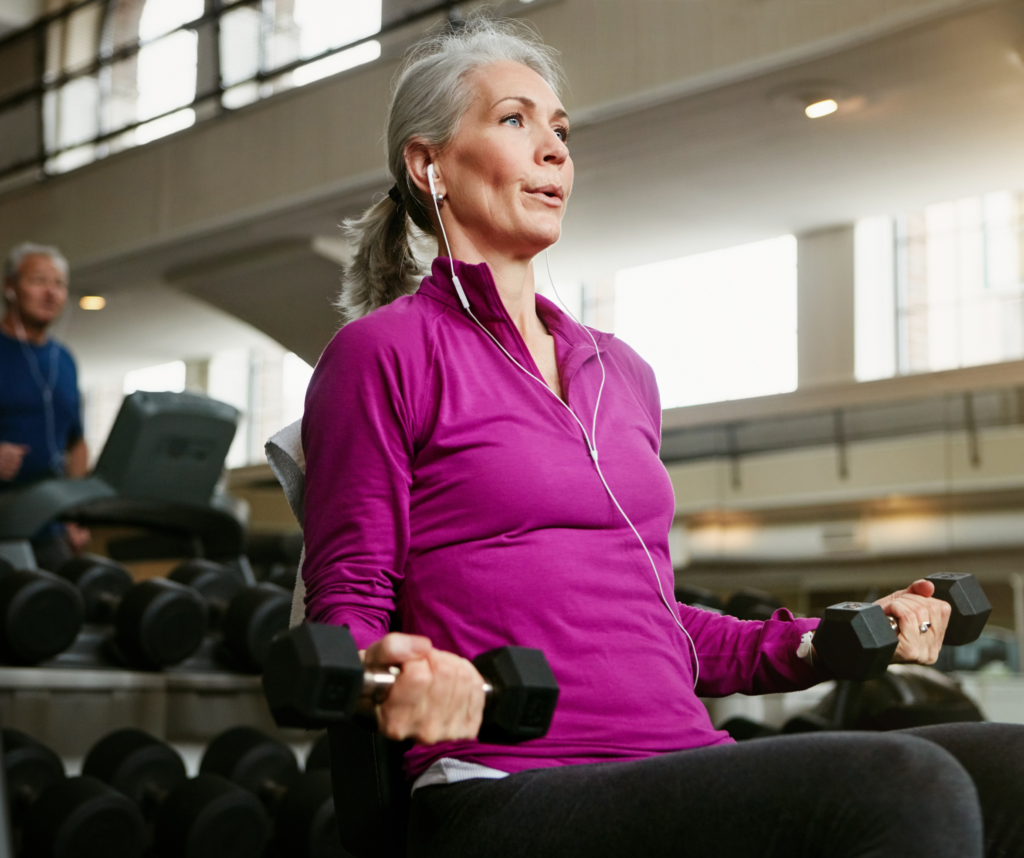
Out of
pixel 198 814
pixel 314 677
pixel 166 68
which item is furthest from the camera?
pixel 166 68

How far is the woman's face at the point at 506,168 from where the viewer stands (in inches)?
43.5

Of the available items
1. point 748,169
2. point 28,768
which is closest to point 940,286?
point 748,169

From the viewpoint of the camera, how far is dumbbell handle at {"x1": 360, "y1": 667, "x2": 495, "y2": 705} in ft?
2.30

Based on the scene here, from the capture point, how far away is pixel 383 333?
38.8 inches

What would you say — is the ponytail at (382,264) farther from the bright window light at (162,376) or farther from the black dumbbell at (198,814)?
the bright window light at (162,376)

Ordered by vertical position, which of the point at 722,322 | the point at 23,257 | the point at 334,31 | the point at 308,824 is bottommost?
the point at 308,824

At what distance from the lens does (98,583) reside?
326 centimetres

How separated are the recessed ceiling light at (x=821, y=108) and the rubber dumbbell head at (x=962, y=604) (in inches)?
167

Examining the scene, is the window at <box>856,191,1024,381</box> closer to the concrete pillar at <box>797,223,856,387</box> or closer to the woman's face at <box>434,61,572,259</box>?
the concrete pillar at <box>797,223,856,387</box>

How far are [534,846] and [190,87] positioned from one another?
25.1 ft

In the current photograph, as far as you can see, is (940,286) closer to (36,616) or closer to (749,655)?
(36,616)

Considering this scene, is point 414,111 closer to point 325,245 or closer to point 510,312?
point 510,312

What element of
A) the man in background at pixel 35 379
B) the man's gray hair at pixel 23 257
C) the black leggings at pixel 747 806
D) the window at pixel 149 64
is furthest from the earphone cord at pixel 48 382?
the window at pixel 149 64

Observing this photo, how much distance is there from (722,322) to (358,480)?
5994mm
